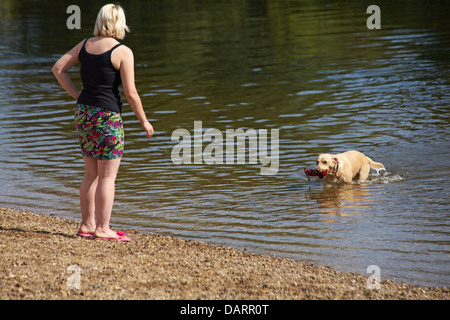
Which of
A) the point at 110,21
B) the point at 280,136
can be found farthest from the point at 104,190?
the point at 280,136

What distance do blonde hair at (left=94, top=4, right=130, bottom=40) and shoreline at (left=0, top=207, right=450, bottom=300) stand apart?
86.7 inches

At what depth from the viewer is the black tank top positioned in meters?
6.33

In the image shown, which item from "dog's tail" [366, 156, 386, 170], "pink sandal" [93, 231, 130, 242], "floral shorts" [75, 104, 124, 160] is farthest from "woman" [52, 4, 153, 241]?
"dog's tail" [366, 156, 386, 170]

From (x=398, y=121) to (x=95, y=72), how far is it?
921 cm

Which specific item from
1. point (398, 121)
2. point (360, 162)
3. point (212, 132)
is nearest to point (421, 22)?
point (398, 121)

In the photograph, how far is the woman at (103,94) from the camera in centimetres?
630

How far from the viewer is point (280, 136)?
43.3ft

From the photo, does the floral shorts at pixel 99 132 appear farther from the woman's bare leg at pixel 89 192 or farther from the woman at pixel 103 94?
the woman's bare leg at pixel 89 192

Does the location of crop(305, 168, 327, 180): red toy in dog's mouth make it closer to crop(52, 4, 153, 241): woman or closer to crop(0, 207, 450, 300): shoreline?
crop(0, 207, 450, 300): shoreline

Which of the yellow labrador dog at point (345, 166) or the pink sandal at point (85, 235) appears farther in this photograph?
the yellow labrador dog at point (345, 166)

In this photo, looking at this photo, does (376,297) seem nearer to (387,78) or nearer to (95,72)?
(95,72)

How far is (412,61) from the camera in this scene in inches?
820

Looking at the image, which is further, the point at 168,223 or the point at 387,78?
the point at 387,78

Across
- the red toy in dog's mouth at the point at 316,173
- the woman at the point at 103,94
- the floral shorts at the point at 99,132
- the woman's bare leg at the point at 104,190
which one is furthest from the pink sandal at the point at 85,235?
the red toy in dog's mouth at the point at 316,173
